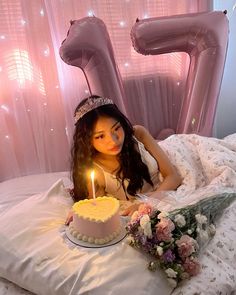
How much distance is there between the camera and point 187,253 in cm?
91

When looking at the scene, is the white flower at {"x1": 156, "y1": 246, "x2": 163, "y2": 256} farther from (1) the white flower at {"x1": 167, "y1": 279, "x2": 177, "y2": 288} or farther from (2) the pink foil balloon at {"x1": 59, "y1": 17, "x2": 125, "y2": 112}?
(2) the pink foil balloon at {"x1": 59, "y1": 17, "x2": 125, "y2": 112}

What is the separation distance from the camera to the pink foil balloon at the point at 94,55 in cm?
153

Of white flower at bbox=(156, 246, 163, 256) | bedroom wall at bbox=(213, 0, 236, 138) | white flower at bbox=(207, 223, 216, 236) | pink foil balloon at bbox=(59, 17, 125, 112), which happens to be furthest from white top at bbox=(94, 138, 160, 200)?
Result: bedroom wall at bbox=(213, 0, 236, 138)

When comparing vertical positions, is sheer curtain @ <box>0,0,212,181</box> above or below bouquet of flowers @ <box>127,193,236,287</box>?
above

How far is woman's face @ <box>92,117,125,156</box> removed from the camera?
1306 millimetres

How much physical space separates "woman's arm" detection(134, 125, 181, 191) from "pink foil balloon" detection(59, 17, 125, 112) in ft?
0.73

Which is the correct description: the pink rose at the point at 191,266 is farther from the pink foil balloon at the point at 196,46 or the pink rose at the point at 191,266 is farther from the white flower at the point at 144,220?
the pink foil balloon at the point at 196,46

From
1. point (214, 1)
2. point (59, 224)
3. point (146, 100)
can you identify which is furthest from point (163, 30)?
point (59, 224)

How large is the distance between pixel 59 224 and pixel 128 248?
25 cm

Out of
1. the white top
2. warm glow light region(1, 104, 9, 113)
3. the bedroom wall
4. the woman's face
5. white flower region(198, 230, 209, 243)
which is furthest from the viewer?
the bedroom wall

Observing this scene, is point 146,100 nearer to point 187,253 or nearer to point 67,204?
point 67,204

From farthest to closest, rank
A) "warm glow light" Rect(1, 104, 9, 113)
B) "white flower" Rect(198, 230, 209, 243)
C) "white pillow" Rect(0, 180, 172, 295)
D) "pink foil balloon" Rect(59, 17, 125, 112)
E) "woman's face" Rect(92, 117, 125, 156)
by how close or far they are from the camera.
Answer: "warm glow light" Rect(1, 104, 9, 113), "pink foil balloon" Rect(59, 17, 125, 112), "woman's face" Rect(92, 117, 125, 156), "white flower" Rect(198, 230, 209, 243), "white pillow" Rect(0, 180, 172, 295)

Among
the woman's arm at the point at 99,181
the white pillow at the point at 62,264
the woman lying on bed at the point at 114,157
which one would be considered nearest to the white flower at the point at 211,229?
the white pillow at the point at 62,264

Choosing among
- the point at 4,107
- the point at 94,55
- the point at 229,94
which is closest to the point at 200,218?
the point at 94,55
